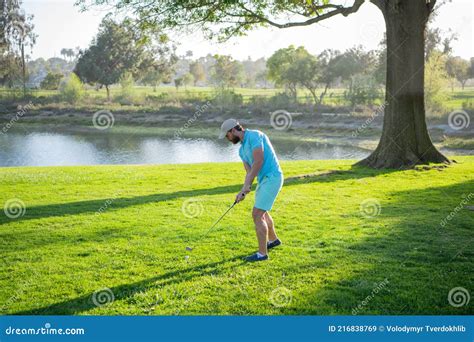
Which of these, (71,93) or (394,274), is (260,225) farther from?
(71,93)

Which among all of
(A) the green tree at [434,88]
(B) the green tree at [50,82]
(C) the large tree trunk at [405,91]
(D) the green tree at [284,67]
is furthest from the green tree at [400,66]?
(B) the green tree at [50,82]

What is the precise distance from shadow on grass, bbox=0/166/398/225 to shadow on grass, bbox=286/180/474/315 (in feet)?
17.6

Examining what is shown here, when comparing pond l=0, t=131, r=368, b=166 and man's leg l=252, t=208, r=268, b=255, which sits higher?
man's leg l=252, t=208, r=268, b=255

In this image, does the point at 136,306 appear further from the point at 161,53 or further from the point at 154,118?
the point at 161,53

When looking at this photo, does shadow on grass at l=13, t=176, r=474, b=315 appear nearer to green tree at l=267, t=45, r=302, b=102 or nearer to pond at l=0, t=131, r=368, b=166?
pond at l=0, t=131, r=368, b=166

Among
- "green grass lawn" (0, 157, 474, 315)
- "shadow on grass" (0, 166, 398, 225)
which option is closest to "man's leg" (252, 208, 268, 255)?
"green grass lawn" (0, 157, 474, 315)

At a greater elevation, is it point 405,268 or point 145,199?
point 145,199

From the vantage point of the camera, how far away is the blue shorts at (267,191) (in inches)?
295

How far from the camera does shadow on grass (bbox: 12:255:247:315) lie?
20.3 feet

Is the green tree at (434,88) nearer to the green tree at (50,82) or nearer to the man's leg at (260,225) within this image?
the man's leg at (260,225)

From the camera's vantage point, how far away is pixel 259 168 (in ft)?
24.4

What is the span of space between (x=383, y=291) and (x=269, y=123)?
5024cm

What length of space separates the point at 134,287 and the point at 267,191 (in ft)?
8.18

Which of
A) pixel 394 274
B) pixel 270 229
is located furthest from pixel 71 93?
pixel 394 274
